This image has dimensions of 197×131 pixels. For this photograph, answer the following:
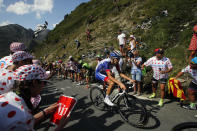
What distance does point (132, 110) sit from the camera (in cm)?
356

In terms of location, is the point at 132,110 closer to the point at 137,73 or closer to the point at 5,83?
the point at 137,73

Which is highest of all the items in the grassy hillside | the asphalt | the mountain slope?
the mountain slope

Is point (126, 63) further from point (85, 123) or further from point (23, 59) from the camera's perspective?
point (23, 59)

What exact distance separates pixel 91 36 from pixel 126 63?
1394cm

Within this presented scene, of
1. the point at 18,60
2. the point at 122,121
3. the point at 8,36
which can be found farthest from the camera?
the point at 8,36

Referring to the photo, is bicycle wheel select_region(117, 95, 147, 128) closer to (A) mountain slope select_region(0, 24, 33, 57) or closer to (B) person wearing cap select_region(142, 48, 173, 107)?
(B) person wearing cap select_region(142, 48, 173, 107)

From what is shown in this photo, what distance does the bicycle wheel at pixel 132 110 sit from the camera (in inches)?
131

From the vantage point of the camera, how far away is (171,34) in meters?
10.1

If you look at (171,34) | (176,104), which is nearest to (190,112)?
(176,104)

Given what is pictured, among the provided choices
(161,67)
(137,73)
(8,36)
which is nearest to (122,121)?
(161,67)

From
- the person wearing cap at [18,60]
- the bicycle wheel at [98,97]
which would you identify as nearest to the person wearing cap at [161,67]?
the bicycle wheel at [98,97]

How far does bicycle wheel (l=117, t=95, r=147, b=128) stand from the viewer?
131 inches

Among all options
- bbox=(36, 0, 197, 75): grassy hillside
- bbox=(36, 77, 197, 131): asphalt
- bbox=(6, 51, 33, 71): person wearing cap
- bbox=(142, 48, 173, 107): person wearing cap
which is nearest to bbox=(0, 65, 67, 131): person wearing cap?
bbox=(36, 77, 197, 131): asphalt

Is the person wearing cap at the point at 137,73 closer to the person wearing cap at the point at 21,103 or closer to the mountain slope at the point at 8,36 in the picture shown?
the person wearing cap at the point at 21,103
